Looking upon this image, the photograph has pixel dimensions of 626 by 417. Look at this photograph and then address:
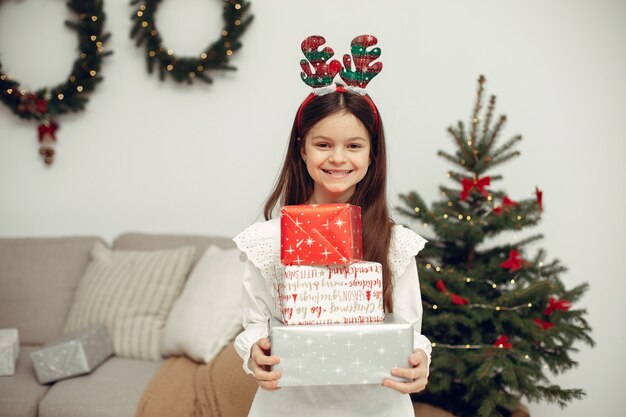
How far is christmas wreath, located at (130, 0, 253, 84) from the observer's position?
2.87 m

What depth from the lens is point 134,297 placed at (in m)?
2.58

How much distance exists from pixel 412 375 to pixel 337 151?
504 mm

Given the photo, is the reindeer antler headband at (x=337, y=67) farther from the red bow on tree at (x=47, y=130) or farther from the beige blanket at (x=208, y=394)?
the red bow on tree at (x=47, y=130)

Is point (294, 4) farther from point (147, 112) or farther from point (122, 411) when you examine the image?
point (122, 411)

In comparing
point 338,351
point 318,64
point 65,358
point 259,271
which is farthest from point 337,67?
point 65,358

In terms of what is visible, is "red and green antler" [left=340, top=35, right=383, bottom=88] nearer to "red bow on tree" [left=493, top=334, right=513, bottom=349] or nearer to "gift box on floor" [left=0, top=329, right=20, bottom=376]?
"red bow on tree" [left=493, top=334, right=513, bottom=349]

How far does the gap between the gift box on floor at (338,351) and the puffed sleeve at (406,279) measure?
209 mm

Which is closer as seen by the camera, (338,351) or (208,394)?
(338,351)

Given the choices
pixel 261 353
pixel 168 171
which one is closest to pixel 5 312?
pixel 168 171

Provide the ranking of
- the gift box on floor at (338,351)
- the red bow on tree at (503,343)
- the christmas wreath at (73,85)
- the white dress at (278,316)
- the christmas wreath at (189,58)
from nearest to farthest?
1. the gift box on floor at (338,351)
2. the white dress at (278,316)
3. the red bow on tree at (503,343)
4. the christmas wreath at (189,58)
5. the christmas wreath at (73,85)

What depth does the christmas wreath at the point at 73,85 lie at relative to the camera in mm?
3006

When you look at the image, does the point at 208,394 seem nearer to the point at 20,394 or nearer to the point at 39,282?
the point at 20,394

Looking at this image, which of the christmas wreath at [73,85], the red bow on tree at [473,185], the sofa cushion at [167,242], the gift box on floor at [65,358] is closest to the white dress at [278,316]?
the red bow on tree at [473,185]

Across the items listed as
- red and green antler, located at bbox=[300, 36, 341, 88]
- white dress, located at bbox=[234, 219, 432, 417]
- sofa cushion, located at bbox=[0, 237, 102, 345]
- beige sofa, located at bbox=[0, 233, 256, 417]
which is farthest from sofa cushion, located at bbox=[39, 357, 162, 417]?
red and green antler, located at bbox=[300, 36, 341, 88]
